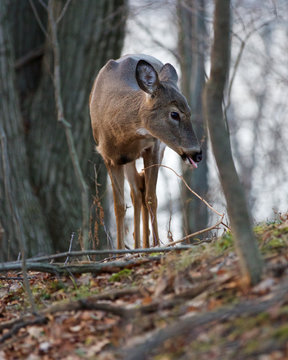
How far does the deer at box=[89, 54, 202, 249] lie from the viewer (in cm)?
703

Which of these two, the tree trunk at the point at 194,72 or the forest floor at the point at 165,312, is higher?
the tree trunk at the point at 194,72

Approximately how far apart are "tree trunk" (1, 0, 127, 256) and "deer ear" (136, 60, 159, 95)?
3.01 m

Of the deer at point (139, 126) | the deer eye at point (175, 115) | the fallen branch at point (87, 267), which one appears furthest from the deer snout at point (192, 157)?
the fallen branch at point (87, 267)

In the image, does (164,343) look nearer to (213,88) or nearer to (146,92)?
(213,88)

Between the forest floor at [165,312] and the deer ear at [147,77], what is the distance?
9.05 ft

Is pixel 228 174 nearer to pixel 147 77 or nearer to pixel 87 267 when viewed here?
pixel 87 267

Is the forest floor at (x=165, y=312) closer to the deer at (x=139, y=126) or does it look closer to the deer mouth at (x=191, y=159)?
the deer mouth at (x=191, y=159)

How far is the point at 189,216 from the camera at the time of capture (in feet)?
45.0

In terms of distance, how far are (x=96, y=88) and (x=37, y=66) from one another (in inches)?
137

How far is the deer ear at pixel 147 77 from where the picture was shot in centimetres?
701

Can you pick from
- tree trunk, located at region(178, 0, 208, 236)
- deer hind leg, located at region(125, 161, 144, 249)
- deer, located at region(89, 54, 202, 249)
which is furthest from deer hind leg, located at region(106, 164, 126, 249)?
tree trunk, located at region(178, 0, 208, 236)

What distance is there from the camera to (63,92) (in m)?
10.5

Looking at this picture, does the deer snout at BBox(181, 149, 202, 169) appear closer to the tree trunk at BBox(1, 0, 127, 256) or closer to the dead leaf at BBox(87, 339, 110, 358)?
the tree trunk at BBox(1, 0, 127, 256)

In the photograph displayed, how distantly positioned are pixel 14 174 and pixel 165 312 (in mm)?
6458
